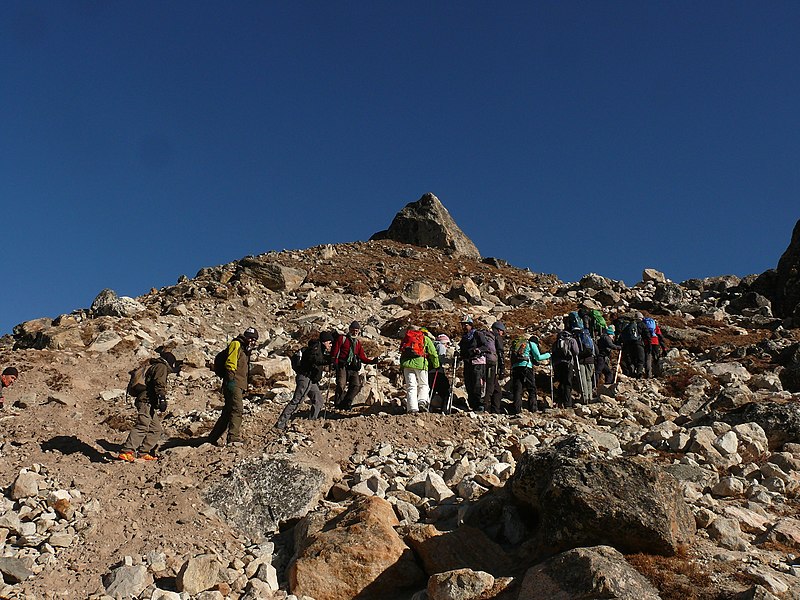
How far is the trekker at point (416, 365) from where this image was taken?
13.4 m

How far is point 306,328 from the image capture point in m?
22.3

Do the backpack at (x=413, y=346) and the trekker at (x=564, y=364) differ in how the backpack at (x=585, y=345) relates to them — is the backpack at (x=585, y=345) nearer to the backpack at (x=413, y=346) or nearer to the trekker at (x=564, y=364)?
the trekker at (x=564, y=364)

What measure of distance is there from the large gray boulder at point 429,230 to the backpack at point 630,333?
107ft

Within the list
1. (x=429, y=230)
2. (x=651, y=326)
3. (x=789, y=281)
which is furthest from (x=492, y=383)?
(x=429, y=230)

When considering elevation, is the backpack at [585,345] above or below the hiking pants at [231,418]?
above

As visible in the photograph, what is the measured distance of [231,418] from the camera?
36.7 feet


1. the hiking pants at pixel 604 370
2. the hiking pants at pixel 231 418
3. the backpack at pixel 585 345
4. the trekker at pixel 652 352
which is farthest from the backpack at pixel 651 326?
the hiking pants at pixel 231 418

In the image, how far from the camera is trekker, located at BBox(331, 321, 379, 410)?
14070 mm

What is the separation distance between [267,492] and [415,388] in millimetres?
4919

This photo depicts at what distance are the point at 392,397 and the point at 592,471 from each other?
8637 mm

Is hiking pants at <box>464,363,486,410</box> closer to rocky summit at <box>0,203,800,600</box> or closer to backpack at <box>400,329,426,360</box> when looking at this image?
rocky summit at <box>0,203,800,600</box>

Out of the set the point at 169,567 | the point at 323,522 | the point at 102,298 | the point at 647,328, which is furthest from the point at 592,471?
the point at 102,298

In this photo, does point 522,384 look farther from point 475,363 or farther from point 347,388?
point 347,388

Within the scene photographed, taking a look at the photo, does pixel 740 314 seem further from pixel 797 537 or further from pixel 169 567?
pixel 169 567
